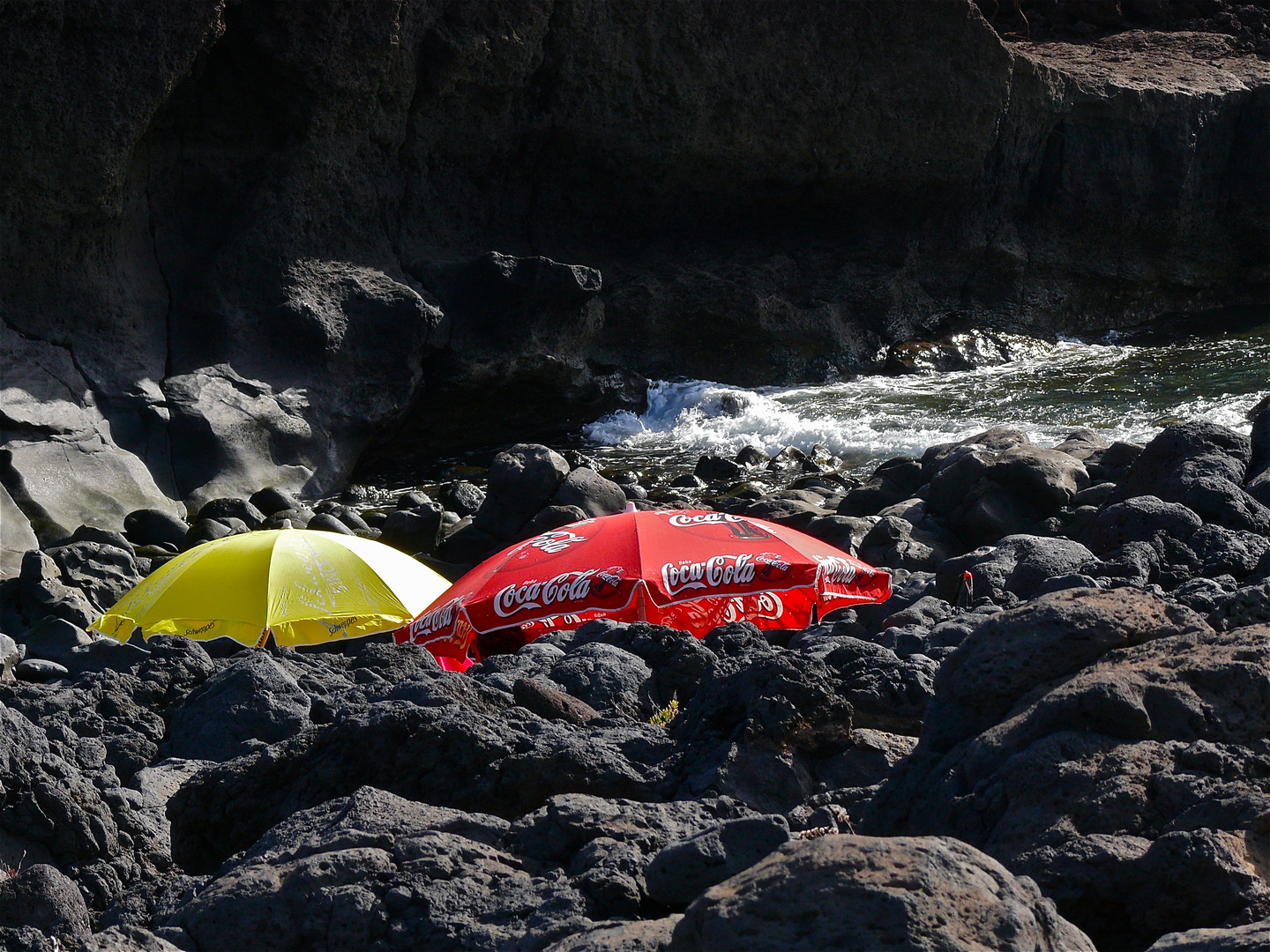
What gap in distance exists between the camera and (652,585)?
234 inches

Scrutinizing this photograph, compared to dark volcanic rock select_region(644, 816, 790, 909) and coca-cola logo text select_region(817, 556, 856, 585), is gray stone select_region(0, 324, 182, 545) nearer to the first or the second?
coca-cola logo text select_region(817, 556, 856, 585)

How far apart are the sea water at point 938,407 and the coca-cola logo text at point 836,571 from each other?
6561 mm

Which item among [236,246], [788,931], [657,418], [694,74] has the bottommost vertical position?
[657,418]

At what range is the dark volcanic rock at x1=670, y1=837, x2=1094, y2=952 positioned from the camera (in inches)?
63.8

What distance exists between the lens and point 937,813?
7.93 feet

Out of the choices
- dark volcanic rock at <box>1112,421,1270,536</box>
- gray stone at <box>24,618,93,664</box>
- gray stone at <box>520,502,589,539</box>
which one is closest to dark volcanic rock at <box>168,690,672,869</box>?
dark volcanic rock at <box>1112,421,1270,536</box>

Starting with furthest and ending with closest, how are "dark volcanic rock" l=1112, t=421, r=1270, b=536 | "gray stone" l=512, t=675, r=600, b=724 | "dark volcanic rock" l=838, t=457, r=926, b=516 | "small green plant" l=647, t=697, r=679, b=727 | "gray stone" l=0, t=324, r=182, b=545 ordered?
"dark volcanic rock" l=838, t=457, r=926, b=516 < "gray stone" l=0, t=324, r=182, b=545 < "dark volcanic rock" l=1112, t=421, r=1270, b=536 < "small green plant" l=647, t=697, r=679, b=727 < "gray stone" l=512, t=675, r=600, b=724

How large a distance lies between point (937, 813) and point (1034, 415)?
12675 millimetres

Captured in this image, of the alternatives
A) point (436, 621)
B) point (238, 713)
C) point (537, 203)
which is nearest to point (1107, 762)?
point (238, 713)

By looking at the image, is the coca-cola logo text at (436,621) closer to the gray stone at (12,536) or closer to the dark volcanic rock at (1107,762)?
the dark volcanic rock at (1107,762)

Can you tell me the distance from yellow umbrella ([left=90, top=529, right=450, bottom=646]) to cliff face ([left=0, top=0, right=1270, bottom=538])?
4002mm

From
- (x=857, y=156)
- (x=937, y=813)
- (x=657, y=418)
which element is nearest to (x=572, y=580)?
(x=937, y=813)

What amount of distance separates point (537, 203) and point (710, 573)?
1108cm

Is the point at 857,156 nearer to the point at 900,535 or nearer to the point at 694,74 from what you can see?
the point at 694,74
